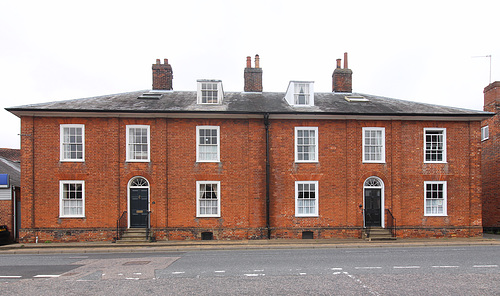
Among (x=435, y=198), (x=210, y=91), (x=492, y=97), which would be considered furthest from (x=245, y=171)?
(x=492, y=97)

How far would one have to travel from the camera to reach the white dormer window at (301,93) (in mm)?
19078

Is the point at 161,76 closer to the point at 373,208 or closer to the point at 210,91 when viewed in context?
the point at 210,91

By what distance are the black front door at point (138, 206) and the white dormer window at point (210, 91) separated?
6006mm

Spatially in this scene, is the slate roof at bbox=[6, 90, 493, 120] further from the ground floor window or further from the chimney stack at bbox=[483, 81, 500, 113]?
the chimney stack at bbox=[483, 81, 500, 113]

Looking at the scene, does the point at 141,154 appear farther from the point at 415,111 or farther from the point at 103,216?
the point at 415,111

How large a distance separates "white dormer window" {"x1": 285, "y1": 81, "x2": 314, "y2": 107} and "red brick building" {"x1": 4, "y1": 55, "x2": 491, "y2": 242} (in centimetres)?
86

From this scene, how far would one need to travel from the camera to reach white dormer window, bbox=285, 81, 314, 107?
19078mm

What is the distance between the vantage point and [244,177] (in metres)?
17.7

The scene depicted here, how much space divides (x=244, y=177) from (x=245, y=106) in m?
3.96

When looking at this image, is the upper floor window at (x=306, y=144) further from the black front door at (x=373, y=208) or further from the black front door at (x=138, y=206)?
the black front door at (x=138, y=206)

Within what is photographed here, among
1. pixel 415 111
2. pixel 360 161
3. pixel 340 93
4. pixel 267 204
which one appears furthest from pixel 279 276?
pixel 340 93

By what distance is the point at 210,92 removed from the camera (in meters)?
19.1

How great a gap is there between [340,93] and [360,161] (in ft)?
19.3

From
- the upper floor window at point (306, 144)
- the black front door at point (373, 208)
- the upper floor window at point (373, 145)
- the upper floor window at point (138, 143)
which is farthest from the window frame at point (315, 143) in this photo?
the upper floor window at point (138, 143)
